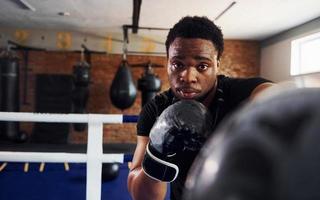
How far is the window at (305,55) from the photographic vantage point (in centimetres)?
548

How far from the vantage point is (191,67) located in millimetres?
1128

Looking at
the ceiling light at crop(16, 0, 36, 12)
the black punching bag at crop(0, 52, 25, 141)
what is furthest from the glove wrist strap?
the black punching bag at crop(0, 52, 25, 141)

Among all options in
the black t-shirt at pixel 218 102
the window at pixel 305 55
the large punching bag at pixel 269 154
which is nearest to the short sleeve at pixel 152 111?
the black t-shirt at pixel 218 102

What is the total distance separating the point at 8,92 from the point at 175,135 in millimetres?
5758

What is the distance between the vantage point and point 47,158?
162cm

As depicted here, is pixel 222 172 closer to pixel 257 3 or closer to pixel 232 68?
pixel 257 3

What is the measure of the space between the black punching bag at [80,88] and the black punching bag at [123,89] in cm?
54

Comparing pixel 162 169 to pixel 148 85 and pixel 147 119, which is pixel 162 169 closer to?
pixel 147 119

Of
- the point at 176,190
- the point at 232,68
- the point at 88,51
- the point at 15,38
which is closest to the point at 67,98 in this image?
the point at 88,51

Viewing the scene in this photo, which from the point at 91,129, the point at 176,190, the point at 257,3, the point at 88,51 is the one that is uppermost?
the point at 257,3

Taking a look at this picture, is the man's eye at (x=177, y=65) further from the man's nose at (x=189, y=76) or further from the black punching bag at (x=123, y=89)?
the black punching bag at (x=123, y=89)

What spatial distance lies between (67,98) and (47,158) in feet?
16.7

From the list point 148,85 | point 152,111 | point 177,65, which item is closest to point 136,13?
point 148,85

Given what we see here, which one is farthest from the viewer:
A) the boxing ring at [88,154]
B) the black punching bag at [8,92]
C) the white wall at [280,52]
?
A: the black punching bag at [8,92]
